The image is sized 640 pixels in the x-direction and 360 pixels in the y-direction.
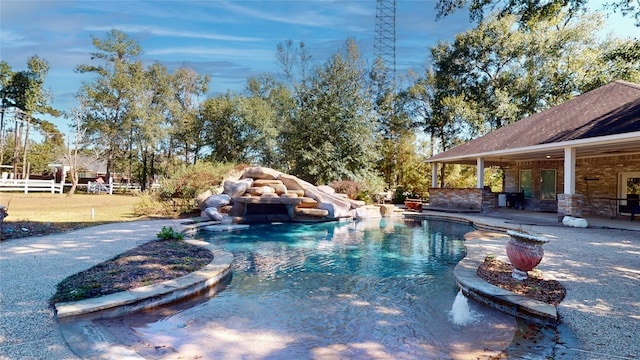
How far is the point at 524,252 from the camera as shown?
4.81 meters

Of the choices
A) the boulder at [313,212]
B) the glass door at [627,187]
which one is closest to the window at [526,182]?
the glass door at [627,187]

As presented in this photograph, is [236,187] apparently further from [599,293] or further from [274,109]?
[274,109]

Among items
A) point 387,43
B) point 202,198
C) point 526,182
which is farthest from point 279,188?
point 387,43

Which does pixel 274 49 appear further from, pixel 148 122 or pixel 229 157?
pixel 148 122

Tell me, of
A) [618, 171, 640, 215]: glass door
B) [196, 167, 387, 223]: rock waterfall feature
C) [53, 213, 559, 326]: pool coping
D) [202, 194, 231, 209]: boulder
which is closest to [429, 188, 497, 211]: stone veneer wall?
[618, 171, 640, 215]: glass door

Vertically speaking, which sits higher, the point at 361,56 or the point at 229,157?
the point at 361,56

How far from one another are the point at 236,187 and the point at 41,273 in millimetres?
7884

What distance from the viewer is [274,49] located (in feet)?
86.3

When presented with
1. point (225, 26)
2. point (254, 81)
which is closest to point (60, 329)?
point (225, 26)

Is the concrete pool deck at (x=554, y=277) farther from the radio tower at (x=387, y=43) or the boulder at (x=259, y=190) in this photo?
the radio tower at (x=387, y=43)

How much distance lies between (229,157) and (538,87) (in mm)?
22072

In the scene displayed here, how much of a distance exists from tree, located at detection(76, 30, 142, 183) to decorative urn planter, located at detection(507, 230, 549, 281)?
3199 centimetres

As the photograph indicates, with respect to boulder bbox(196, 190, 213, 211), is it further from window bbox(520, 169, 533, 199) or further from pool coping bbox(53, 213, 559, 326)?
window bbox(520, 169, 533, 199)

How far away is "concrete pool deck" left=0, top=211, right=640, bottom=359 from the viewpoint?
3.03 meters
